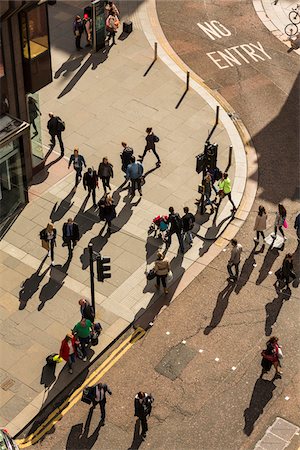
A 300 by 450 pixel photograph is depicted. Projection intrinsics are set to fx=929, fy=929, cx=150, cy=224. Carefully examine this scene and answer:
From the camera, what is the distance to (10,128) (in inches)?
1248

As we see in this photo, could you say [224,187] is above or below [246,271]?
above

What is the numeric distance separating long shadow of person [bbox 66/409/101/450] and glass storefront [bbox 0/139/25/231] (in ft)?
31.1

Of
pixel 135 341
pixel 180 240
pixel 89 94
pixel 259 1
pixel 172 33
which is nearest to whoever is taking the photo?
pixel 135 341

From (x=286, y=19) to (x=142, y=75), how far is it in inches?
391

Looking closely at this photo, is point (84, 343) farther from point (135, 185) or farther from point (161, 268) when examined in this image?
point (135, 185)

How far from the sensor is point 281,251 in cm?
3234

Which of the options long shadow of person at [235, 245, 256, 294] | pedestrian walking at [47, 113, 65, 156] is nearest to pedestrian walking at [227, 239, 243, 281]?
long shadow of person at [235, 245, 256, 294]

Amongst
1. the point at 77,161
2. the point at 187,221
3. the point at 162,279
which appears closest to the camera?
the point at 162,279

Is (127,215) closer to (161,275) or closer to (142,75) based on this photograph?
(161,275)

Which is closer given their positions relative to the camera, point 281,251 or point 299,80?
point 281,251

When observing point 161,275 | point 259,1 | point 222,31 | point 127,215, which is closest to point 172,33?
point 222,31

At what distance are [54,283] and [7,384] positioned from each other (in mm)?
4573

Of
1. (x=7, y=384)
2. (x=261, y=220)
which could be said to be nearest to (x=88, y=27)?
(x=261, y=220)

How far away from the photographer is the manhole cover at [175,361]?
91.0 ft
